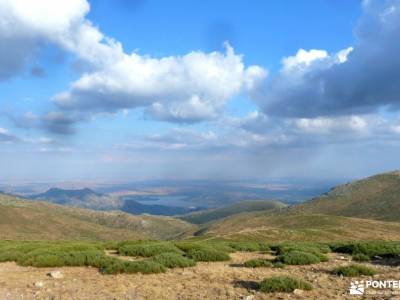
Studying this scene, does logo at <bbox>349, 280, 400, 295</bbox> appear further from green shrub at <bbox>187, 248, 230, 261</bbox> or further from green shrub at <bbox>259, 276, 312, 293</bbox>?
green shrub at <bbox>187, 248, 230, 261</bbox>

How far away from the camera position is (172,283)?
49.9 feet

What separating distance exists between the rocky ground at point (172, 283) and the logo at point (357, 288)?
0.16 metres

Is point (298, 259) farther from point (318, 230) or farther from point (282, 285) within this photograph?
point (318, 230)

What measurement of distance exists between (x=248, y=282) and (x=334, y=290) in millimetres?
2955

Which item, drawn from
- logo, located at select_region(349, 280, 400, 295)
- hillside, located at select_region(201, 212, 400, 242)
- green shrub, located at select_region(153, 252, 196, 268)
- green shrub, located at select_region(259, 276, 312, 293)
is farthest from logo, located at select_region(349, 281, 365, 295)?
hillside, located at select_region(201, 212, 400, 242)

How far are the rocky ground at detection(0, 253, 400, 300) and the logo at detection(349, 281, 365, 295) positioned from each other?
16cm

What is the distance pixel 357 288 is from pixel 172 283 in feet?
20.0

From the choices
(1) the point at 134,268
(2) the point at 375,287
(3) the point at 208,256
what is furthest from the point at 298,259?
(1) the point at 134,268

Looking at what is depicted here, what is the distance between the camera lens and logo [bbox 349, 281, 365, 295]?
13.0 m

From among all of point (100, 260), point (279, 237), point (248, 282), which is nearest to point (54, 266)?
point (100, 260)

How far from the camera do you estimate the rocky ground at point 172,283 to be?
43.7ft

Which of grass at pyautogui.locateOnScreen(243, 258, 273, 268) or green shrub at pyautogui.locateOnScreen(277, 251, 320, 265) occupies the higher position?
green shrub at pyautogui.locateOnScreen(277, 251, 320, 265)

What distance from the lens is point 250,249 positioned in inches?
1116

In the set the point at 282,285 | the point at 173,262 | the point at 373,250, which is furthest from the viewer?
the point at 373,250
